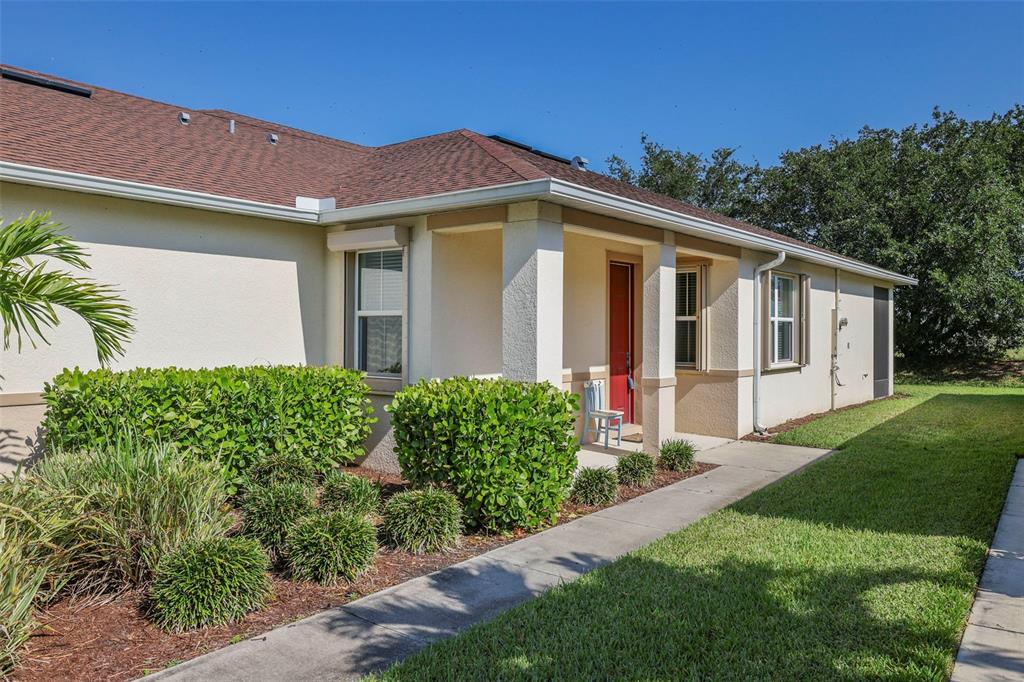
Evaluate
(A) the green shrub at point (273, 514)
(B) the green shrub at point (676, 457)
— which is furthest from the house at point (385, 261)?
(A) the green shrub at point (273, 514)

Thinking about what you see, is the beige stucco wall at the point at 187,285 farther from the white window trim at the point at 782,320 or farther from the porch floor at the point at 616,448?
the white window trim at the point at 782,320

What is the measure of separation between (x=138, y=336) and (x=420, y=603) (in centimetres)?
474

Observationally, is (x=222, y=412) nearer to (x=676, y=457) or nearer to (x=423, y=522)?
(x=423, y=522)

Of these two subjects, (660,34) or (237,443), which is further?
(660,34)

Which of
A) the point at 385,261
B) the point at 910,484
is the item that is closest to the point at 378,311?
the point at 385,261

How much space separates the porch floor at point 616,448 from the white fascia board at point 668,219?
9.69ft

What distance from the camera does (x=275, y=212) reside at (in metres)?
8.00

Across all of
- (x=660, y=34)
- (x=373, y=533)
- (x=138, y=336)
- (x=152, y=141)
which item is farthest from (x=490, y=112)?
(x=373, y=533)

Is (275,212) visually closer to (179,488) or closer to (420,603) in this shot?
(179,488)

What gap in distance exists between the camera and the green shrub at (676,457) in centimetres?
829

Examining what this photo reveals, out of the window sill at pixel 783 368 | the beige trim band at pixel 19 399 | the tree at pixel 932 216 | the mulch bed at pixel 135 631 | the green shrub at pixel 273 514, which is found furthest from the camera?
the tree at pixel 932 216

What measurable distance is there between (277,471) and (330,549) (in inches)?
81.3

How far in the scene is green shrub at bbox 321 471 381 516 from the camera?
5785 millimetres

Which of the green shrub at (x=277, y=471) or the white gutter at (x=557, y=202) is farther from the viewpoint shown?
the white gutter at (x=557, y=202)
